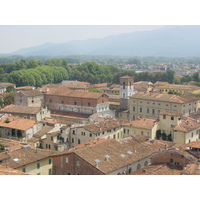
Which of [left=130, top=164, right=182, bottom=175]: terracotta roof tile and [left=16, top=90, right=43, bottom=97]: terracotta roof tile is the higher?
[left=16, top=90, right=43, bottom=97]: terracotta roof tile

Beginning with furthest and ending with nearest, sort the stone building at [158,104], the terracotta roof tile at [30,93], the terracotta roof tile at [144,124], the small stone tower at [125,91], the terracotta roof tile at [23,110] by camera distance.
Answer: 1. the small stone tower at [125,91]
2. the terracotta roof tile at [30,93]
3. the stone building at [158,104]
4. the terracotta roof tile at [23,110]
5. the terracotta roof tile at [144,124]

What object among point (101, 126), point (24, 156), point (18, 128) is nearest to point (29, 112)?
point (18, 128)

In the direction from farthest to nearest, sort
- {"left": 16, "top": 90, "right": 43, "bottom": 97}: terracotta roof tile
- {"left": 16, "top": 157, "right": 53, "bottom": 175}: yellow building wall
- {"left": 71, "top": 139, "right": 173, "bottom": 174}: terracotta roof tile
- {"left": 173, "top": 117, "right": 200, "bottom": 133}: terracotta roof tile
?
{"left": 16, "top": 90, "right": 43, "bottom": 97}: terracotta roof tile → {"left": 173, "top": 117, "right": 200, "bottom": 133}: terracotta roof tile → {"left": 16, "top": 157, "right": 53, "bottom": 175}: yellow building wall → {"left": 71, "top": 139, "right": 173, "bottom": 174}: terracotta roof tile

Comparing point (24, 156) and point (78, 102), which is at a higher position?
point (24, 156)

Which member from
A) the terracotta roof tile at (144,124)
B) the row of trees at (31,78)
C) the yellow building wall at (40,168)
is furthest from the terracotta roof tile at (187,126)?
the row of trees at (31,78)

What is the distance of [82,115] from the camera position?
121ft

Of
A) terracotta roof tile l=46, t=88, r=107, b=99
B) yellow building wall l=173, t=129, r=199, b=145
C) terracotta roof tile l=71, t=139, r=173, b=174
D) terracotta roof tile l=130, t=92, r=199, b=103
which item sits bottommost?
yellow building wall l=173, t=129, r=199, b=145

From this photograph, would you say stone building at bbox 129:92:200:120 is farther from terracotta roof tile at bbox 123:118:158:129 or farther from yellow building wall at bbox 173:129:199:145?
yellow building wall at bbox 173:129:199:145

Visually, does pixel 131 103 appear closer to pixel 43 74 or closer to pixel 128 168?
pixel 128 168

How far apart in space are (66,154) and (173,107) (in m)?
20.4

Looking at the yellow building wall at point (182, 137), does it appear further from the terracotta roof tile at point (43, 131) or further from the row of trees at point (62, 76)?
the row of trees at point (62, 76)

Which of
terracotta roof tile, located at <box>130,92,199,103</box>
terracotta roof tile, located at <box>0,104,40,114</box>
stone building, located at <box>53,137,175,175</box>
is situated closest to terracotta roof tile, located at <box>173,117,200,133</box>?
stone building, located at <box>53,137,175,175</box>

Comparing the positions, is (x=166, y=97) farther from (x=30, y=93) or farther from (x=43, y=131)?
(x=30, y=93)

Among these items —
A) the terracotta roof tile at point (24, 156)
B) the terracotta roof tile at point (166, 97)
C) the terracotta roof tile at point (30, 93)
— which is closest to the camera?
the terracotta roof tile at point (24, 156)
